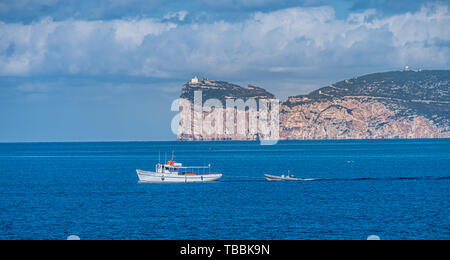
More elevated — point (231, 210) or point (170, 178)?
point (170, 178)

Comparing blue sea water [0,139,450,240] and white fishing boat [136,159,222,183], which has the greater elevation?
Result: white fishing boat [136,159,222,183]

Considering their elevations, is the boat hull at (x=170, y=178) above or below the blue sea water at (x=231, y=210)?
above

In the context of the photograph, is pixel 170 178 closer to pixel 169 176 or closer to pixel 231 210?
pixel 169 176

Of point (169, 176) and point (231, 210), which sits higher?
point (169, 176)

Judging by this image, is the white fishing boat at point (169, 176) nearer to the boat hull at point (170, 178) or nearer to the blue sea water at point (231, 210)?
the boat hull at point (170, 178)

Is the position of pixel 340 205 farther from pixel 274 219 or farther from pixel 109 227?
pixel 109 227

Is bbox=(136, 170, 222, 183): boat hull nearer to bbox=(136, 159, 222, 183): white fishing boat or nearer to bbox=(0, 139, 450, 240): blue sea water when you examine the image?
bbox=(136, 159, 222, 183): white fishing boat

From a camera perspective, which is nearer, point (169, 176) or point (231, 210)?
point (231, 210)

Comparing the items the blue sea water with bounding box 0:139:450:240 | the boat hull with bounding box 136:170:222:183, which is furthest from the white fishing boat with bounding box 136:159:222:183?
the blue sea water with bounding box 0:139:450:240

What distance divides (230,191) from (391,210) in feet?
108

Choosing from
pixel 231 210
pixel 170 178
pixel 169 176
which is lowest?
pixel 231 210

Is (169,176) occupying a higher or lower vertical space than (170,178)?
higher

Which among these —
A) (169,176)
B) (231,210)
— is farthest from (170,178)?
(231,210)

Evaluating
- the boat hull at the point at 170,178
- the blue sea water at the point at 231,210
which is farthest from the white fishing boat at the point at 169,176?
the blue sea water at the point at 231,210
